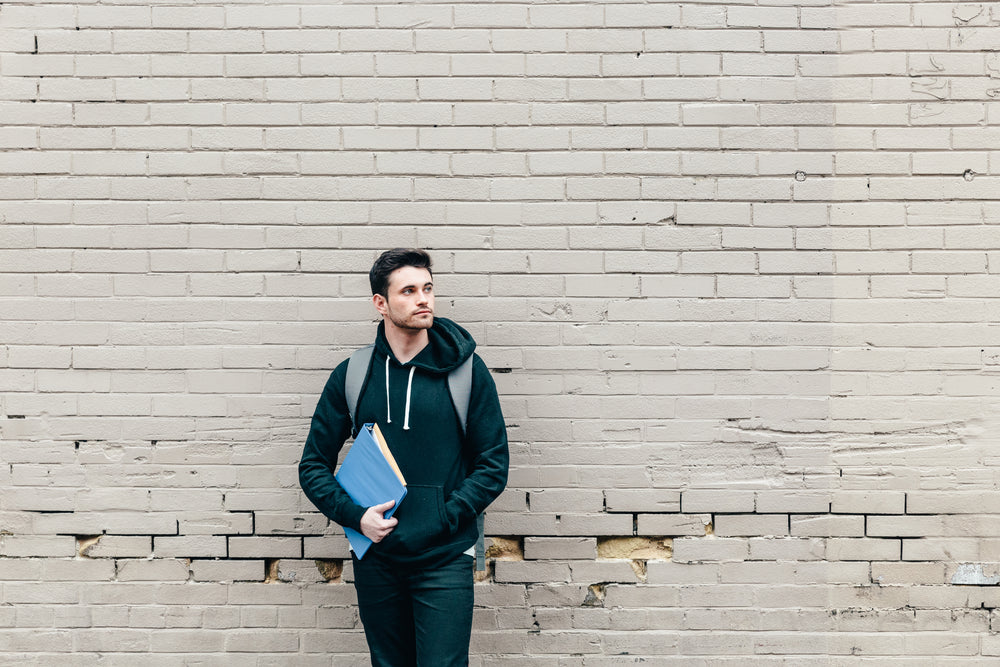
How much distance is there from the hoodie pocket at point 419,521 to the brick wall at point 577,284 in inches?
28.9

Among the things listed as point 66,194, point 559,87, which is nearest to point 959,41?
point 559,87

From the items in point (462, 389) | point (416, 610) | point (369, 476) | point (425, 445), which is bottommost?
point (416, 610)

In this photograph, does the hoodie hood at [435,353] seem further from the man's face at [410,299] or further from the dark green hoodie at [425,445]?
the man's face at [410,299]

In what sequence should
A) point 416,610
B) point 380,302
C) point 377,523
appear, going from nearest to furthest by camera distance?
1. point 377,523
2. point 416,610
3. point 380,302

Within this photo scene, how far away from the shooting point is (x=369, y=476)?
124 inches

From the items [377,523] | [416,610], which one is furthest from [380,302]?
[416,610]

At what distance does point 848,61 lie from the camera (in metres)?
3.74

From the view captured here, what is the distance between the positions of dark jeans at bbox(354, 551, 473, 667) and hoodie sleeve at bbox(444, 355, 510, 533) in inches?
9.1

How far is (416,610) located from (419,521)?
36 centimetres

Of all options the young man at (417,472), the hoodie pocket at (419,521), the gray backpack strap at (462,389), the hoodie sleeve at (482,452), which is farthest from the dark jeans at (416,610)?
the gray backpack strap at (462,389)

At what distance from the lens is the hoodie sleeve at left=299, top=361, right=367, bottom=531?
3227mm

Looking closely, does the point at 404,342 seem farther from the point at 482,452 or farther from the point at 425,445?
the point at 482,452

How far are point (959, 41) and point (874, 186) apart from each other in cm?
75

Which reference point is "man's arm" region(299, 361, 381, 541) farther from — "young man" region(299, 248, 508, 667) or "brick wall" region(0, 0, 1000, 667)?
"brick wall" region(0, 0, 1000, 667)
